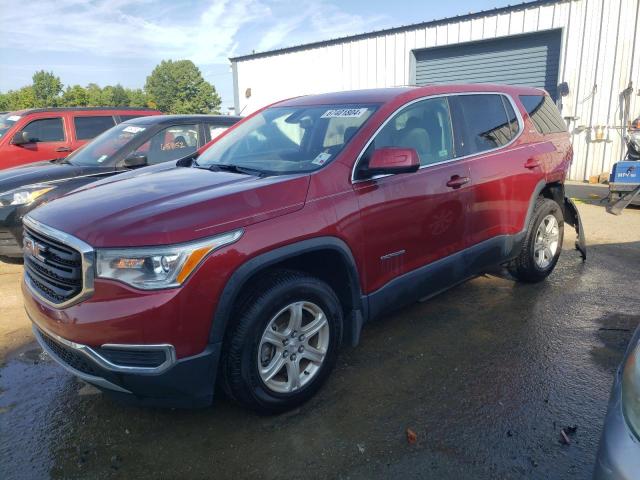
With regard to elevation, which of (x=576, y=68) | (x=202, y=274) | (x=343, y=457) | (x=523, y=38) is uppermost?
(x=523, y=38)

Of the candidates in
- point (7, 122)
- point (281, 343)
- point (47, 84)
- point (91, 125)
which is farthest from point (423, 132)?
point (47, 84)

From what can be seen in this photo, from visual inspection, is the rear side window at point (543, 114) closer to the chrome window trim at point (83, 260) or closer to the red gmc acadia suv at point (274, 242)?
the red gmc acadia suv at point (274, 242)

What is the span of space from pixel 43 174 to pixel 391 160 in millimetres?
4225

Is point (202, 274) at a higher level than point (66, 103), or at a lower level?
lower

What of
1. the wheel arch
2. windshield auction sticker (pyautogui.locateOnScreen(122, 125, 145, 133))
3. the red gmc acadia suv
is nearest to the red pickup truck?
windshield auction sticker (pyautogui.locateOnScreen(122, 125, 145, 133))

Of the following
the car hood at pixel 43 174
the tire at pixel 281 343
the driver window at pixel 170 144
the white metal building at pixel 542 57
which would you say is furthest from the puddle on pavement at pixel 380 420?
the white metal building at pixel 542 57

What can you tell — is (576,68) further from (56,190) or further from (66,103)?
(66,103)

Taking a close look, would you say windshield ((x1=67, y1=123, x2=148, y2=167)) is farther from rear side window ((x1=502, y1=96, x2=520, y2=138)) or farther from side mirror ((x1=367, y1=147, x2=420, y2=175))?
rear side window ((x1=502, y1=96, x2=520, y2=138))

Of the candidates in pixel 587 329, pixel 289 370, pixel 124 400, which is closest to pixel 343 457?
pixel 289 370

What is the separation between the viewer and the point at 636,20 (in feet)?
34.6

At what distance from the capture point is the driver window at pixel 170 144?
596 centimetres

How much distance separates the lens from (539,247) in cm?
476

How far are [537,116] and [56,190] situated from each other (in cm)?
493

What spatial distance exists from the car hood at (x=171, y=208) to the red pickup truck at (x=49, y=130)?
20.4ft
